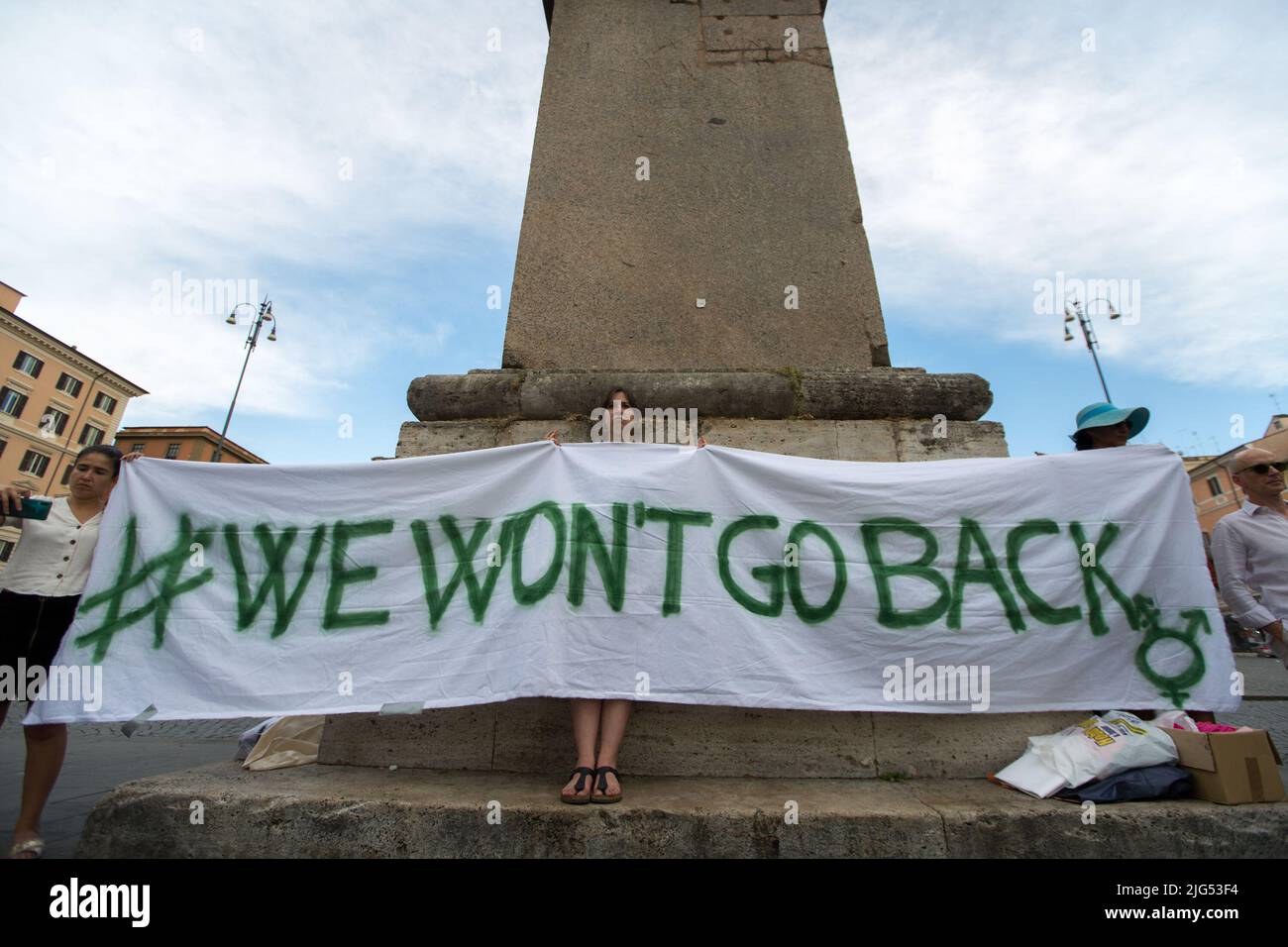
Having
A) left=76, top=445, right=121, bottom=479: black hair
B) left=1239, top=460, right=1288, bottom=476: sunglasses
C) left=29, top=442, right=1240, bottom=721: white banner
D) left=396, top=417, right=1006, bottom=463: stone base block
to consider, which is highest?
left=396, top=417, right=1006, bottom=463: stone base block

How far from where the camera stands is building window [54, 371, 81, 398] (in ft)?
126

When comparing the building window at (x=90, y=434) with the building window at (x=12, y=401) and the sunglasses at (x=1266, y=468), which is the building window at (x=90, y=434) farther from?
the sunglasses at (x=1266, y=468)

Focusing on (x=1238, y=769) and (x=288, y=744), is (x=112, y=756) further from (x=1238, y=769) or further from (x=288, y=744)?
(x=1238, y=769)

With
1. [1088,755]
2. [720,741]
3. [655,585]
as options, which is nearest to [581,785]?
[720,741]

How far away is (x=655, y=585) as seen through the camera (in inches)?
99.1

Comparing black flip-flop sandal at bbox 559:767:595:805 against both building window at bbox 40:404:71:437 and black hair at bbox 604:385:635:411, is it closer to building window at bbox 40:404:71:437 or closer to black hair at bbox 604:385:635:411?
black hair at bbox 604:385:635:411

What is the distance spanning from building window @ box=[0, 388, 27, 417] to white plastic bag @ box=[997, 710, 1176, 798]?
49.8 m

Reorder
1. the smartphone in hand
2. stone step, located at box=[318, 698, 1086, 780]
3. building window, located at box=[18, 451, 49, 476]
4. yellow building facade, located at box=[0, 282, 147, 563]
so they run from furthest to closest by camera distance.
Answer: building window, located at box=[18, 451, 49, 476] < yellow building facade, located at box=[0, 282, 147, 563] < the smartphone in hand < stone step, located at box=[318, 698, 1086, 780]

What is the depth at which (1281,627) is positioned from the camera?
2.68 m

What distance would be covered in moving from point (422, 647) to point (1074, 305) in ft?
76.9

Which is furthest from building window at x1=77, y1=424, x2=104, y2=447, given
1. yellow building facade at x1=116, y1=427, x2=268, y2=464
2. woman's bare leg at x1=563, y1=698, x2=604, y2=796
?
woman's bare leg at x1=563, y1=698, x2=604, y2=796

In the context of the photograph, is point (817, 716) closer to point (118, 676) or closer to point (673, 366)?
point (673, 366)
